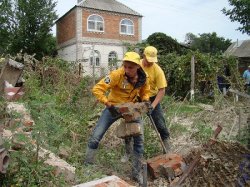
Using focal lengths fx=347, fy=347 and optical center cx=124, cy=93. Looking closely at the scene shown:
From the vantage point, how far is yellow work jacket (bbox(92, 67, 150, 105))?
14.3 feet

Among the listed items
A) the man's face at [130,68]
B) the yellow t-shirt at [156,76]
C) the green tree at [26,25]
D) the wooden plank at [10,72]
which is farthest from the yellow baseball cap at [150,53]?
the green tree at [26,25]

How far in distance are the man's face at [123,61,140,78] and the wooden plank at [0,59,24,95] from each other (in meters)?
5.00

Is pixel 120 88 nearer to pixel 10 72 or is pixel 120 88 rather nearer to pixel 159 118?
pixel 159 118

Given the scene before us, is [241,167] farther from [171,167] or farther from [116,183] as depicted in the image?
[116,183]

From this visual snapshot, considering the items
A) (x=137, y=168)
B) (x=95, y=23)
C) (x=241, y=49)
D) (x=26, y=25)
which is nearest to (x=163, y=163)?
(x=137, y=168)

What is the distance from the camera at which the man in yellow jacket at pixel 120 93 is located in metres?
4.34

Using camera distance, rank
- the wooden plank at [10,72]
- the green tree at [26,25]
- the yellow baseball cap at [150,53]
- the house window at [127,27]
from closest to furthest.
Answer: the yellow baseball cap at [150,53] → the wooden plank at [10,72] → the green tree at [26,25] → the house window at [127,27]

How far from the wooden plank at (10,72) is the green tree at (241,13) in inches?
732

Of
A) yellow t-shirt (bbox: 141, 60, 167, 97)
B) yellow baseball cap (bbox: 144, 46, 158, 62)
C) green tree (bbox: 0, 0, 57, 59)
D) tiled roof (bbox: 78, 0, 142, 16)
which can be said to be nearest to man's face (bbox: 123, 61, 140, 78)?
yellow baseball cap (bbox: 144, 46, 158, 62)

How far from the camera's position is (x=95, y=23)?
32.3 metres

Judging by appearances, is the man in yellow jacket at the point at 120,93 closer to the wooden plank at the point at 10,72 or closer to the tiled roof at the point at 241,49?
the wooden plank at the point at 10,72

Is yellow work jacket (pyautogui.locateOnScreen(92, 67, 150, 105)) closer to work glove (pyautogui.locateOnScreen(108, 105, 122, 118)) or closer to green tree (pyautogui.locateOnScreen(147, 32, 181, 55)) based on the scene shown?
work glove (pyautogui.locateOnScreen(108, 105, 122, 118))

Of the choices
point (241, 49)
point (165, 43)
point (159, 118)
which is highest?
point (241, 49)

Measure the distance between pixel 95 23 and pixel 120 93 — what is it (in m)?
28.6
